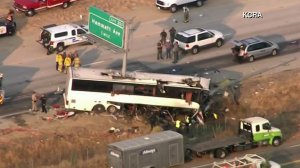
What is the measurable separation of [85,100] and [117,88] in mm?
2027

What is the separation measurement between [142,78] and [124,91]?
1342mm

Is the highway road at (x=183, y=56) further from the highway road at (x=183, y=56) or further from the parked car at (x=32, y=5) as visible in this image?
the parked car at (x=32, y=5)

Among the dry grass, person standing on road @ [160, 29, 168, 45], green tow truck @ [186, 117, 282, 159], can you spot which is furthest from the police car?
green tow truck @ [186, 117, 282, 159]

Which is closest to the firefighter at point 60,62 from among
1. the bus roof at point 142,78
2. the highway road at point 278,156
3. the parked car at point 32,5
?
the bus roof at point 142,78

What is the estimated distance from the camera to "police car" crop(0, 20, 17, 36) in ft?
246

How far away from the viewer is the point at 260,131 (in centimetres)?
5897

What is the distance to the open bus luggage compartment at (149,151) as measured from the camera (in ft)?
176

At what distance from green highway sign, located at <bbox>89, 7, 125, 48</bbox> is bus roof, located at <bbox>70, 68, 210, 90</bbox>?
2.26m

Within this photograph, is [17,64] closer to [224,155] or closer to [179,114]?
[179,114]

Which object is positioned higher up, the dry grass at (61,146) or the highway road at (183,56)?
the highway road at (183,56)

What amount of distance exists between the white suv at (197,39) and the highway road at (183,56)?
1.80ft

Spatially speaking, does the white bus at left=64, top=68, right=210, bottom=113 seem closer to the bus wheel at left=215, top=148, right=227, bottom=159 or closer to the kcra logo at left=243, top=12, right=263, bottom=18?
the bus wheel at left=215, top=148, right=227, bottom=159

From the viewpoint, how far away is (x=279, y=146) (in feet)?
196

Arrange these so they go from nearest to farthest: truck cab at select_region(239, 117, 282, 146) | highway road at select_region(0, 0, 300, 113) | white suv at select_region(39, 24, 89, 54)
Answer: truck cab at select_region(239, 117, 282, 146) < highway road at select_region(0, 0, 300, 113) < white suv at select_region(39, 24, 89, 54)
